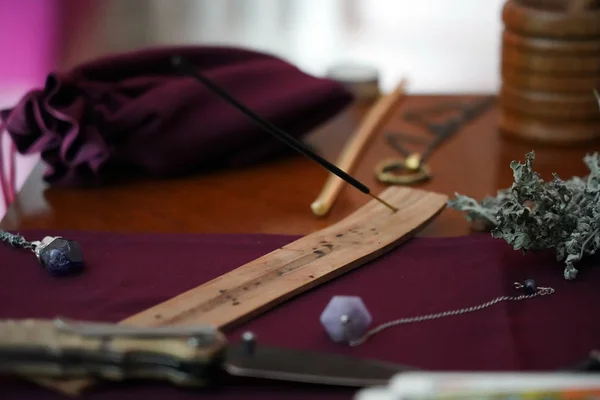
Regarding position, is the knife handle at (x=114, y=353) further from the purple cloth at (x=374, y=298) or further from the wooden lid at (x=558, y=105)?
the wooden lid at (x=558, y=105)

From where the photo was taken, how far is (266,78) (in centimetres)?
109

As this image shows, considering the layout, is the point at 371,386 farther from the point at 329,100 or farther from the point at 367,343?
the point at 329,100

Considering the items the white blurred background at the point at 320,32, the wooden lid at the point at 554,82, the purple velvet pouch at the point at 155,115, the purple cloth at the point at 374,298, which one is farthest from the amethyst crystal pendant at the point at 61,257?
the white blurred background at the point at 320,32

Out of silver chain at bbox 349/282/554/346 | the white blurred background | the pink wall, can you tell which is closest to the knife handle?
silver chain at bbox 349/282/554/346

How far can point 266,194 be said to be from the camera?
37.8 inches

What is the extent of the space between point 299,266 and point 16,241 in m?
0.27

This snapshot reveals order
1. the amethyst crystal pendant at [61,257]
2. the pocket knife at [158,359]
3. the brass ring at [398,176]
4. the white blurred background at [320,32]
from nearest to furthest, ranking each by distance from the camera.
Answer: the pocket knife at [158,359] → the amethyst crystal pendant at [61,257] → the brass ring at [398,176] → the white blurred background at [320,32]

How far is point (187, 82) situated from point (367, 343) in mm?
493

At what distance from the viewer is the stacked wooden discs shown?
101 centimetres

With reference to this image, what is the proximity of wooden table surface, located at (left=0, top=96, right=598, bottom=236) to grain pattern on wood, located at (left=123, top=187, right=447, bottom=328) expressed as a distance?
0.12 feet

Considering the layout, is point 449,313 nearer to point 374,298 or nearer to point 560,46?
point 374,298

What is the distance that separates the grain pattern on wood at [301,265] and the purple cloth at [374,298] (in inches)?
0.4

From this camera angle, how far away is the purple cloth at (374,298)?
620 mm

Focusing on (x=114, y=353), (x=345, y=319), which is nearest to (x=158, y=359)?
(x=114, y=353)
